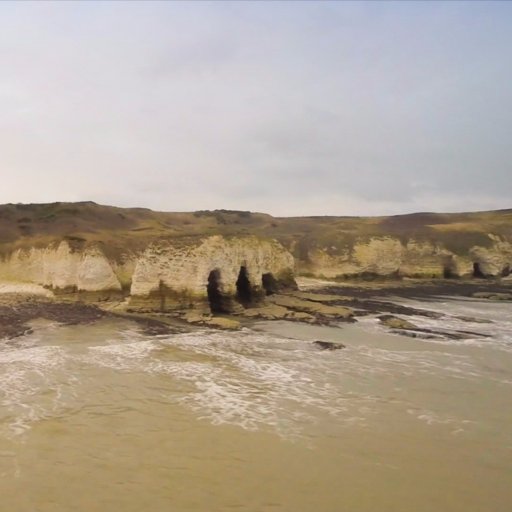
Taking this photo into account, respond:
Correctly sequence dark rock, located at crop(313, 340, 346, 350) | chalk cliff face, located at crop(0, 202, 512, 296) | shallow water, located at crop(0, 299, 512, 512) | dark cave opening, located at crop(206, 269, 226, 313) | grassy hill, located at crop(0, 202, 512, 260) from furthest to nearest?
grassy hill, located at crop(0, 202, 512, 260) < dark cave opening, located at crop(206, 269, 226, 313) < chalk cliff face, located at crop(0, 202, 512, 296) < dark rock, located at crop(313, 340, 346, 350) < shallow water, located at crop(0, 299, 512, 512)

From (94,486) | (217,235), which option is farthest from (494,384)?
(217,235)

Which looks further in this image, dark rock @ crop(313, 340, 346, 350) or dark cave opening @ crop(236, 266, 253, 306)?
dark cave opening @ crop(236, 266, 253, 306)

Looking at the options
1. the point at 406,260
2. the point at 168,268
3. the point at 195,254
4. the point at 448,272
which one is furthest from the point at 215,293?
the point at 448,272

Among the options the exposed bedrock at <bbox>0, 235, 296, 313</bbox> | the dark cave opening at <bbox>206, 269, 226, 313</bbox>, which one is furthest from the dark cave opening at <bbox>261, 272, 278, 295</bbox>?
the dark cave opening at <bbox>206, 269, 226, 313</bbox>

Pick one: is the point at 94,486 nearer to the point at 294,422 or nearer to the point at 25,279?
the point at 294,422

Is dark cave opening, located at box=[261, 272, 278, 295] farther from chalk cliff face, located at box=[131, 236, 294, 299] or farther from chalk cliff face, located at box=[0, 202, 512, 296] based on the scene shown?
chalk cliff face, located at box=[131, 236, 294, 299]

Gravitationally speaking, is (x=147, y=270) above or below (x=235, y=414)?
above

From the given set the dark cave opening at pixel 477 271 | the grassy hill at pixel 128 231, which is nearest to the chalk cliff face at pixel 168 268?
the grassy hill at pixel 128 231
